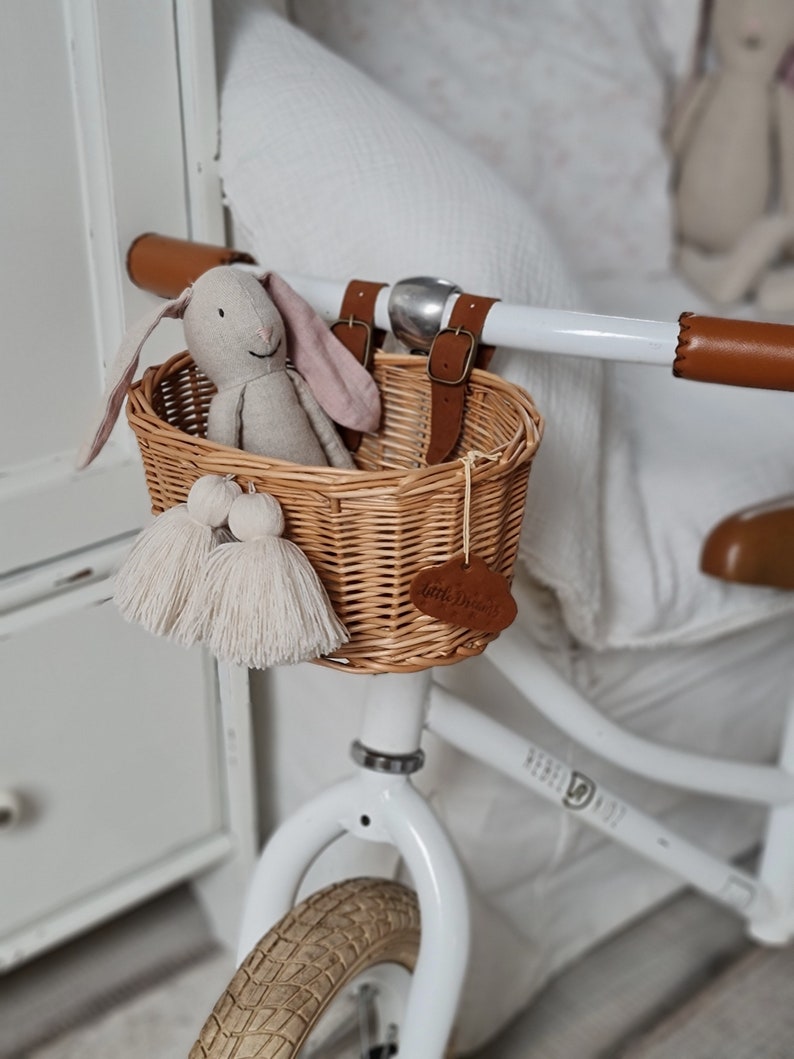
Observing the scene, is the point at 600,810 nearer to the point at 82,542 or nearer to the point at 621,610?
the point at 621,610

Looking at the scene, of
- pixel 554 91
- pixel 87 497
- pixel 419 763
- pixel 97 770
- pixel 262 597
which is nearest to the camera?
pixel 262 597

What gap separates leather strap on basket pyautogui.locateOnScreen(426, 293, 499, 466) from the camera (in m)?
0.60

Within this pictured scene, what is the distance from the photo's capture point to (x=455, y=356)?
604mm

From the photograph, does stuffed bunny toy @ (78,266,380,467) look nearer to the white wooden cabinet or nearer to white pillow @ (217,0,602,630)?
white pillow @ (217,0,602,630)

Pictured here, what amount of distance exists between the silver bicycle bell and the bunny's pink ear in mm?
38

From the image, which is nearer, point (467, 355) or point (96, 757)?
point (467, 355)

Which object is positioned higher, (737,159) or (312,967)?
(737,159)

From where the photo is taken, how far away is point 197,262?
27.7 inches

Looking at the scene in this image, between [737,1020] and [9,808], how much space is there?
2.40 ft

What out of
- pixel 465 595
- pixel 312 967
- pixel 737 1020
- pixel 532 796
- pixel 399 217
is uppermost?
pixel 399 217

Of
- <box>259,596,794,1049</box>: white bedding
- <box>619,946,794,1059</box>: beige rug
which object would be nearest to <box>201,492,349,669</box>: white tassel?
<box>259,596,794,1049</box>: white bedding

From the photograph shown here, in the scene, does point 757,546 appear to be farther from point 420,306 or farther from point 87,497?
point 87,497

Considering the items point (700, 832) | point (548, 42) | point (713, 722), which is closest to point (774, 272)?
point (548, 42)

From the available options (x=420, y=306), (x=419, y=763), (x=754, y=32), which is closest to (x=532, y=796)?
(x=419, y=763)
